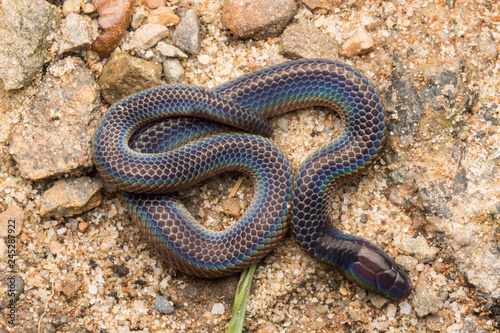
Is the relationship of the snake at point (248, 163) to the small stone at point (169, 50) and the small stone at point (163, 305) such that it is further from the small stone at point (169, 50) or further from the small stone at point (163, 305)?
the small stone at point (169, 50)

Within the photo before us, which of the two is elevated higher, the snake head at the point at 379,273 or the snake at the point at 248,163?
the snake at the point at 248,163

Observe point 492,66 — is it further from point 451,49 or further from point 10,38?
point 10,38

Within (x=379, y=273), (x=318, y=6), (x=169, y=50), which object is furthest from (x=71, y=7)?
(x=379, y=273)

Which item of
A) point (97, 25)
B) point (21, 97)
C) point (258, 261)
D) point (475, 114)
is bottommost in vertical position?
point (258, 261)

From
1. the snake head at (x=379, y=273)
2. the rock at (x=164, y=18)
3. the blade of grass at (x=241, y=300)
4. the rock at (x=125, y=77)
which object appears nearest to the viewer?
the snake head at (x=379, y=273)

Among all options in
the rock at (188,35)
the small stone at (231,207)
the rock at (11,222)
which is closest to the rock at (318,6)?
the rock at (188,35)

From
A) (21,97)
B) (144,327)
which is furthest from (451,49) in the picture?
(21,97)

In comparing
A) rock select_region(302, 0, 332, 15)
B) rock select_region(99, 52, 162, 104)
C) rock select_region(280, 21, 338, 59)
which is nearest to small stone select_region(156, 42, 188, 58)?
rock select_region(99, 52, 162, 104)

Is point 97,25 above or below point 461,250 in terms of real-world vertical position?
above
